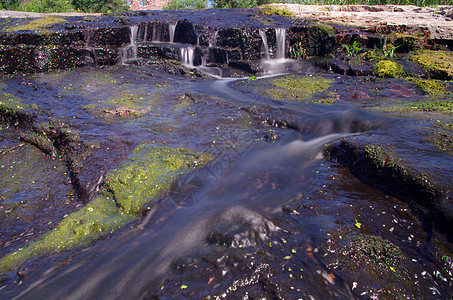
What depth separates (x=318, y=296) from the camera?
2.50 m

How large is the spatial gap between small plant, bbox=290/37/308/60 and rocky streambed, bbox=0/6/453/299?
318 centimetres

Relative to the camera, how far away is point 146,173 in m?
4.51

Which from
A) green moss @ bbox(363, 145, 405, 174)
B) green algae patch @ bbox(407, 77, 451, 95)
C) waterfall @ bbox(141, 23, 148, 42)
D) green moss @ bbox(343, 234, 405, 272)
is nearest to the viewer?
green moss @ bbox(343, 234, 405, 272)

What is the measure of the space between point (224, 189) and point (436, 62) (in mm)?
10702

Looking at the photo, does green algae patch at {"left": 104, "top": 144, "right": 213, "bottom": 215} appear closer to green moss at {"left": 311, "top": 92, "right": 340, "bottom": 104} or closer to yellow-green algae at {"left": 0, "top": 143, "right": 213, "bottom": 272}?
yellow-green algae at {"left": 0, "top": 143, "right": 213, "bottom": 272}

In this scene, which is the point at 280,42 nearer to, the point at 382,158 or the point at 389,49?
the point at 389,49

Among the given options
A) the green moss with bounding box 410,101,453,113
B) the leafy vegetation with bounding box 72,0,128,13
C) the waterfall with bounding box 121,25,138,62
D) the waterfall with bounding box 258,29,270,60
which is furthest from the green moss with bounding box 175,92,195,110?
the leafy vegetation with bounding box 72,0,128,13

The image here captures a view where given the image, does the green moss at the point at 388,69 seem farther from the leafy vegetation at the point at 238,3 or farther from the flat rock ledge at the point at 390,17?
the leafy vegetation at the point at 238,3

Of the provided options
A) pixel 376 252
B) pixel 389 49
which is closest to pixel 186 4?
pixel 389 49

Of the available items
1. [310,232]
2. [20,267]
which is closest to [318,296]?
[310,232]

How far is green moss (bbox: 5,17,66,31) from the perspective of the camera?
12.4 meters

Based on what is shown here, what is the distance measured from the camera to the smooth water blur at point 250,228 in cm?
267

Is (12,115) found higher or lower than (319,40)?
lower

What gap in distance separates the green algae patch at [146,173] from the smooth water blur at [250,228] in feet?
0.66
